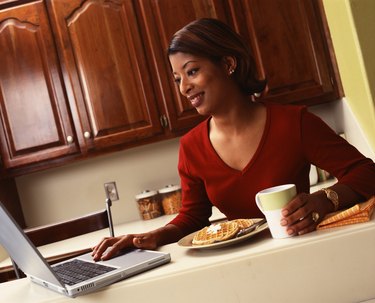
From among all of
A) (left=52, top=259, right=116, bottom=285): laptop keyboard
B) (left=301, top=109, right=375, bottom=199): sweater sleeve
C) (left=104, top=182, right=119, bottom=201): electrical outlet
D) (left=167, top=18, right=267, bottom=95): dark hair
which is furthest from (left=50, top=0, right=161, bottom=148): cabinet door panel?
(left=52, top=259, right=116, bottom=285): laptop keyboard

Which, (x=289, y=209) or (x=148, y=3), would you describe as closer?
(x=289, y=209)

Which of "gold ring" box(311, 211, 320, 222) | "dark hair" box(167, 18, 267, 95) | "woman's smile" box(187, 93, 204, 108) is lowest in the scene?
"gold ring" box(311, 211, 320, 222)

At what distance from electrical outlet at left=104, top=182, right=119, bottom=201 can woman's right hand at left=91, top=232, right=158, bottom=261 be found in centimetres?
177

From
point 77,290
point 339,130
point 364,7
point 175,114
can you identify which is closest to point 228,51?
point 77,290

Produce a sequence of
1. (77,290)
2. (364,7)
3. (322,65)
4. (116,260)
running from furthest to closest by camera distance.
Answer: (322,65), (364,7), (116,260), (77,290)

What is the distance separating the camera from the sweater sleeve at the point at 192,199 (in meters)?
1.41

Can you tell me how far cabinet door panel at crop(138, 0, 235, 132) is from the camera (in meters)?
2.57

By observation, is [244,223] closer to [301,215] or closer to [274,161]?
[301,215]

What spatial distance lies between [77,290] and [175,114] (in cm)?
178

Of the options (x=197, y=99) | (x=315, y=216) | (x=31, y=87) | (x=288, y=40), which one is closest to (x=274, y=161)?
(x=197, y=99)

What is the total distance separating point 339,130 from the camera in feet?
9.20

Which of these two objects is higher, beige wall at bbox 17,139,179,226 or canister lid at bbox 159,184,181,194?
beige wall at bbox 17,139,179,226

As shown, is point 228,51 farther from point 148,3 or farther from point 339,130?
point 339,130

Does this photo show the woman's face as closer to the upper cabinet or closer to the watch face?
the watch face
